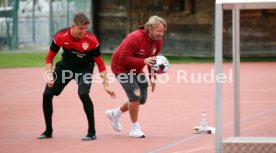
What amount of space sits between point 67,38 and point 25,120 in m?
3.04

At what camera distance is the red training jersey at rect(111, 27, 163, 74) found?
12648mm

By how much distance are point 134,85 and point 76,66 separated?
0.90 meters

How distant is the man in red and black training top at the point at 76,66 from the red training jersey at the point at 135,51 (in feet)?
1.01

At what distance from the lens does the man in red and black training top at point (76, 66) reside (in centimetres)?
1255

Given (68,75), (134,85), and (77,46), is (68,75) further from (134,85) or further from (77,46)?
(134,85)

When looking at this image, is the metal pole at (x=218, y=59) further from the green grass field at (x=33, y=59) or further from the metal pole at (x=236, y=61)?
the green grass field at (x=33, y=59)

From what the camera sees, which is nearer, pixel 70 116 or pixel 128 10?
pixel 70 116

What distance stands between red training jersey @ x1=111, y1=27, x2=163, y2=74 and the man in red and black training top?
308 mm

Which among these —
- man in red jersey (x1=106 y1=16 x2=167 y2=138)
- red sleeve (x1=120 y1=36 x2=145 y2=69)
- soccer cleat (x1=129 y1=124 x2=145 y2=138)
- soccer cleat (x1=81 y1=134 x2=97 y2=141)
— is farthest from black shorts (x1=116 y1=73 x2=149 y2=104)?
soccer cleat (x1=81 y1=134 x2=97 y2=141)

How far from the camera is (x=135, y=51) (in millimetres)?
12727

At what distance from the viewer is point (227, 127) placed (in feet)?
45.3

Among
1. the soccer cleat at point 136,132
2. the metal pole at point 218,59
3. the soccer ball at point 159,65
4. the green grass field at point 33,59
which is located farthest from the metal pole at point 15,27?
the metal pole at point 218,59

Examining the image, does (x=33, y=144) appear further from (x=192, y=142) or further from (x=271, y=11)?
(x=271, y=11)

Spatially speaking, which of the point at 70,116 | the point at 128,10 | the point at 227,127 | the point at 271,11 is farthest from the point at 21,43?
the point at 227,127
